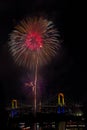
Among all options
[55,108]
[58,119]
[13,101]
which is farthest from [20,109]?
[58,119]

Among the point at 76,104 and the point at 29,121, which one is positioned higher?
the point at 76,104

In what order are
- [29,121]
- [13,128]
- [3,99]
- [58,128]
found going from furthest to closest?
[58,128], [29,121], [13,128], [3,99]

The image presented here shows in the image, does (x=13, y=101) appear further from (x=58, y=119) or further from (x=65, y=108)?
(x=58, y=119)

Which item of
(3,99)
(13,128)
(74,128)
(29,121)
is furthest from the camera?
(74,128)

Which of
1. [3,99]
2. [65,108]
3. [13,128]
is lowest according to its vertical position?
[13,128]

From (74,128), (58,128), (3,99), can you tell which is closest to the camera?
(3,99)

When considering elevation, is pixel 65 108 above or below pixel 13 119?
above

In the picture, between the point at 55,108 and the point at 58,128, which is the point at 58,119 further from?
the point at 55,108

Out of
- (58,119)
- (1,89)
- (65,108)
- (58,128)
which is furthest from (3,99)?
(65,108)

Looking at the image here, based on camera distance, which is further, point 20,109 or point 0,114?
point 20,109
